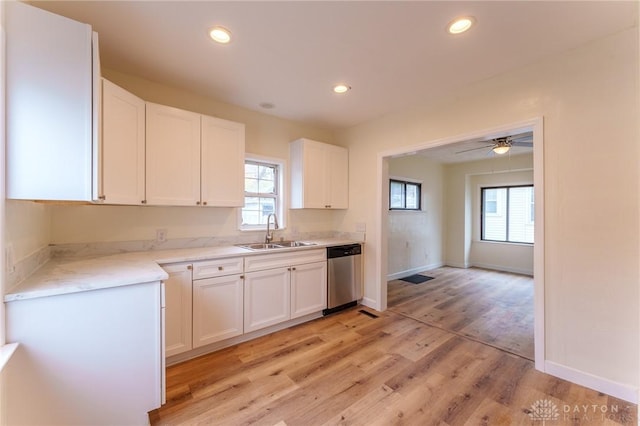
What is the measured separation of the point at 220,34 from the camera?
6.11 ft

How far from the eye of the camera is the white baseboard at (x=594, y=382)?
1794 mm

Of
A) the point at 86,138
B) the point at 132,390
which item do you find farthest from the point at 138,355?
the point at 86,138

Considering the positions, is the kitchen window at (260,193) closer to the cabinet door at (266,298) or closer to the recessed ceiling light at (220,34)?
the cabinet door at (266,298)

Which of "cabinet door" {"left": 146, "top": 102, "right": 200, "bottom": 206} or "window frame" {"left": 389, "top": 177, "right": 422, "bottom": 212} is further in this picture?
"window frame" {"left": 389, "top": 177, "right": 422, "bottom": 212}

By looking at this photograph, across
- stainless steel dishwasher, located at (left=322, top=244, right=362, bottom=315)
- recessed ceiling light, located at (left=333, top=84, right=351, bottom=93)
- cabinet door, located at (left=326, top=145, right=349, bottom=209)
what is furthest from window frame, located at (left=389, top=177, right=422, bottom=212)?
recessed ceiling light, located at (left=333, top=84, right=351, bottom=93)

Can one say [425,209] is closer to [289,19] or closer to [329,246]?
[329,246]

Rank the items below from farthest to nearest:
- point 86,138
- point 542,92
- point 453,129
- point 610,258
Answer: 1. point 453,129
2. point 542,92
3. point 610,258
4. point 86,138

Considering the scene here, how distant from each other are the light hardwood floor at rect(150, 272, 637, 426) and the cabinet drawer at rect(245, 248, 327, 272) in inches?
29.6

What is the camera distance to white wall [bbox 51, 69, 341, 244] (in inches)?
87.3

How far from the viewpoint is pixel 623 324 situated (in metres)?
1.82

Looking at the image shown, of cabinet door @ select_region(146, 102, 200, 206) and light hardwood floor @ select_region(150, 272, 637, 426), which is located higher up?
cabinet door @ select_region(146, 102, 200, 206)

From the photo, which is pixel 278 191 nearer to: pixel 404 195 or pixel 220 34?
pixel 220 34

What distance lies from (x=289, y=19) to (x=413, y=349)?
2915 mm

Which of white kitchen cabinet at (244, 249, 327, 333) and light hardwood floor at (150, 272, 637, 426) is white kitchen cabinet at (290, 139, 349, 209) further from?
light hardwood floor at (150, 272, 637, 426)
